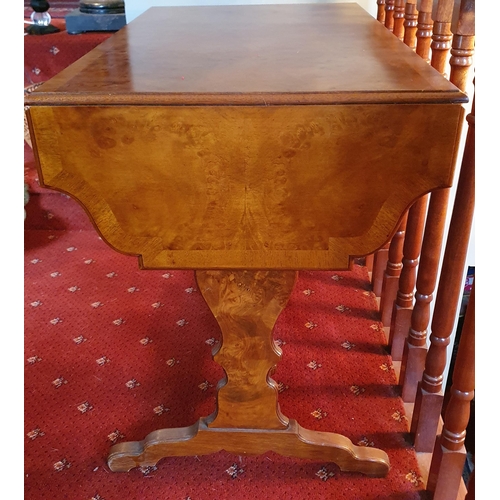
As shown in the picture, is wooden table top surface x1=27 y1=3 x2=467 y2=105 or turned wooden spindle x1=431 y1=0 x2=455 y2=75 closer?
wooden table top surface x1=27 y1=3 x2=467 y2=105

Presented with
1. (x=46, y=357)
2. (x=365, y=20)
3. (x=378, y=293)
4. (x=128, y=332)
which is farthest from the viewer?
(x=378, y=293)

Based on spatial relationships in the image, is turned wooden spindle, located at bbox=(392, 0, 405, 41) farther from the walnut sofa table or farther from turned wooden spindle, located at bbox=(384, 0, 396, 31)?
the walnut sofa table

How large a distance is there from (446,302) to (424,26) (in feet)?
2.23

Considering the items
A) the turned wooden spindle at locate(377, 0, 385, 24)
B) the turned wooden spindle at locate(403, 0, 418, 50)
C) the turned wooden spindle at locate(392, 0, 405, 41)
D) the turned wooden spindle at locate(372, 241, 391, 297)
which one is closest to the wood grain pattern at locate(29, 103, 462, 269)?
the turned wooden spindle at locate(403, 0, 418, 50)

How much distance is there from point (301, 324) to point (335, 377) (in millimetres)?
277

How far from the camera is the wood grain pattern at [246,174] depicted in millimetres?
865

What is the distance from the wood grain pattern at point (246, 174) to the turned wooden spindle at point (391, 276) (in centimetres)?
80

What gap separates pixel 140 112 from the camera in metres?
0.87

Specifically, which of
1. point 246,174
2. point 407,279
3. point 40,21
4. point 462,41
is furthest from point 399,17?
point 40,21

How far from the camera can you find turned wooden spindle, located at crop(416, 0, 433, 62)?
1.28 m

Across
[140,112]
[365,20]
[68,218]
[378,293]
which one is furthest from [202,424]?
[68,218]

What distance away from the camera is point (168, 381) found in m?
1.61

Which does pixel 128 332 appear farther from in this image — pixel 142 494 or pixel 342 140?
pixel 342 140

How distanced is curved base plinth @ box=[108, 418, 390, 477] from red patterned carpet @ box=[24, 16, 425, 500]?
38 millimetres
